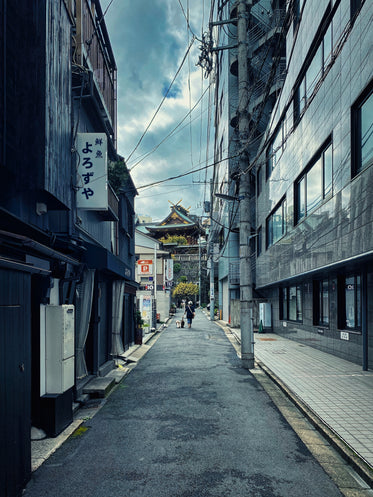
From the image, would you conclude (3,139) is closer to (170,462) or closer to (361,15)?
(170,462)

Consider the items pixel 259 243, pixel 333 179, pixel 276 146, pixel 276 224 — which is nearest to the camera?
pixel 333 179

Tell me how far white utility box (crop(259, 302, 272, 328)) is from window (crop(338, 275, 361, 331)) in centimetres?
1053

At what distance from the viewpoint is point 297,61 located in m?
14.9

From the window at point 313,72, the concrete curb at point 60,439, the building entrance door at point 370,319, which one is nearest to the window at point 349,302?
the building entrance door at point 370,319

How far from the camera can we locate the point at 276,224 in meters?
20.2

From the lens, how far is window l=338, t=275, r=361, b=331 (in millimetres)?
11211

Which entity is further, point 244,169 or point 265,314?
point 265,314

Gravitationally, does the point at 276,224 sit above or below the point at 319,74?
below

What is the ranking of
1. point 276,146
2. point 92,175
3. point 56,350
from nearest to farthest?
point 56,350 → point 92,175 → point 276,146

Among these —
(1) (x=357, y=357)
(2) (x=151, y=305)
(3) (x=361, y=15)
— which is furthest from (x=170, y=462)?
(2) (x=151, y=305)

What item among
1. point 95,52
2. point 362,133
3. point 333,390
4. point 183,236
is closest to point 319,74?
point 362,133

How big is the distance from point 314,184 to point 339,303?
4.16 metres

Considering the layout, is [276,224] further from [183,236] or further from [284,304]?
[183,236]

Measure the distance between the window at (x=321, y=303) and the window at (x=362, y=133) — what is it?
5714 millimetres
